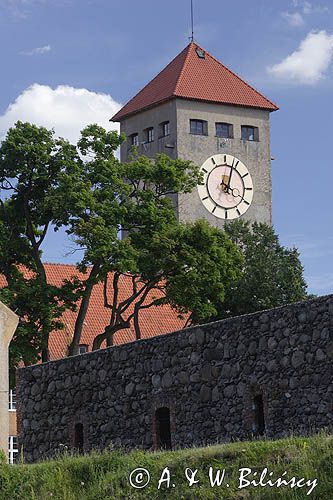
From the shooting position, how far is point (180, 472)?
16.0m

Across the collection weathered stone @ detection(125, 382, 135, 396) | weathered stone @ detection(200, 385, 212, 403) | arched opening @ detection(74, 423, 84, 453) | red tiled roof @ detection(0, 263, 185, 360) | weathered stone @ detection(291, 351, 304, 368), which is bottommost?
arched opening @ detection(74, 423, 84, 453)

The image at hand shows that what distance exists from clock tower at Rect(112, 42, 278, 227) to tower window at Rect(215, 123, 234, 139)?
6 cm

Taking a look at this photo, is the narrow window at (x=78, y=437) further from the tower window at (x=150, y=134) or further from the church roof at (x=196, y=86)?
the tower window at (x=150, y=134)

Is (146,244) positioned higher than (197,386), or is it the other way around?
(146,244)

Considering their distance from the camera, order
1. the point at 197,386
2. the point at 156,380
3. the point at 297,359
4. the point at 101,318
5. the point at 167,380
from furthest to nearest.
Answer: the point at 101,318
the point at 156,380
the point at 167,380
the point at 197,386
the point at 297,359

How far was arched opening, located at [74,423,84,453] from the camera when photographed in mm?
24359

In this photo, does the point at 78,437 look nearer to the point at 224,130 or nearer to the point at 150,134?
the point at 150,134

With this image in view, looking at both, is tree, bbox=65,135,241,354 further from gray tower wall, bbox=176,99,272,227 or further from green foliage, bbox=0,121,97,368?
gray tower wall, bbox=176,99,272,227

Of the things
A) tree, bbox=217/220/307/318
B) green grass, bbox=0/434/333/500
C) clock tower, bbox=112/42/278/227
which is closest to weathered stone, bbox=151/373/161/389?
green grass, bbox=0/434/333/500

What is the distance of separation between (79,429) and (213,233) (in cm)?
2424

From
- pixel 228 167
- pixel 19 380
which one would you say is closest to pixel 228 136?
pixel 228 167

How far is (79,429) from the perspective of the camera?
24.6 metres

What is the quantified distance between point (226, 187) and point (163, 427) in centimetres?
5655

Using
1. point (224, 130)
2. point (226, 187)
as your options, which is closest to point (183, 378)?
point (226, 187)
